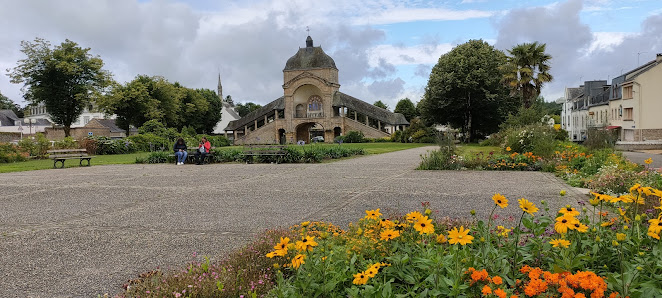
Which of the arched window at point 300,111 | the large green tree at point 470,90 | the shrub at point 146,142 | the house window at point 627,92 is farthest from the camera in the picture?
the arched window at point 300,111

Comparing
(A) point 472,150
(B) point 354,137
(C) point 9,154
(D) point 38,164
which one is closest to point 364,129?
(B) point 354,137

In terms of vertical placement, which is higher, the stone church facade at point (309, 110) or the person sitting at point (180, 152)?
the stone church facade at point (309, 110)

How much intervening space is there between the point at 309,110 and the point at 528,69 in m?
36.2

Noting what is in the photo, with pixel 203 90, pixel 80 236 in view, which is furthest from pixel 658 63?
pixel 203 90

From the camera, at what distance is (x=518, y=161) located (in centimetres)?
1478

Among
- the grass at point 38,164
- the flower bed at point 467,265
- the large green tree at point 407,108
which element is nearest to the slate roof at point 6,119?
the grass at point 38,164

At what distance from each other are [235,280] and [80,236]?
3525 millimetres

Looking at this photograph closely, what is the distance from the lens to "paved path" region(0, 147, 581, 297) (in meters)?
4.61

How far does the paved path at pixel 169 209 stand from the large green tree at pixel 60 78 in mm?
36284

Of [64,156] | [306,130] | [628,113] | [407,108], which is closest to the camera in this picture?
[64,156]

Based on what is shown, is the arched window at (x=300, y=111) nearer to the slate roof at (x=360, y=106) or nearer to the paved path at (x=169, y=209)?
the slate roof at (x=360, y=106)

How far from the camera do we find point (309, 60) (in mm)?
68188

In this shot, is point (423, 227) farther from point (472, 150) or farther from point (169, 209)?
point (472, 150)

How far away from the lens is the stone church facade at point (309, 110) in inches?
2527
